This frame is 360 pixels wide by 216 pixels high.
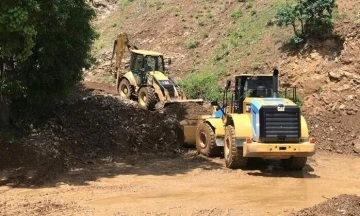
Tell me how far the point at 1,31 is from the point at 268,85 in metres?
7.35

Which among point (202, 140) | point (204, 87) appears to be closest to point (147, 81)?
point (204, 87)

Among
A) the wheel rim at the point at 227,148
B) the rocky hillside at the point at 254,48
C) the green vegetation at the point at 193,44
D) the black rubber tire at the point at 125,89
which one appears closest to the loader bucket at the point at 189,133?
the wheel rim at the point at 227,148

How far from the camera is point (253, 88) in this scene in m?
14.4

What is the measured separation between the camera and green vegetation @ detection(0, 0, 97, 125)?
43.8 ft

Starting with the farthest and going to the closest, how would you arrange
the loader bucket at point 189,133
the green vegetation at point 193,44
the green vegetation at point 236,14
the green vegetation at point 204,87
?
1. the green vegetation at point 236,14
2. the green vegetation at point 193,44
3. the green vegetation at point 204,87
4. the loader bucket at point 189,133

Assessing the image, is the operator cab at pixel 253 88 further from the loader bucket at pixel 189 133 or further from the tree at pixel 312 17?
the tree at pixel 312 17

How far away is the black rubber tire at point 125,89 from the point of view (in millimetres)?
21720

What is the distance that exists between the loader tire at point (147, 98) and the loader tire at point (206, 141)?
4300 mm

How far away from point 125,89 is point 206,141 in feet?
25.7

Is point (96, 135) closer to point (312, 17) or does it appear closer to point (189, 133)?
point (189, 133)

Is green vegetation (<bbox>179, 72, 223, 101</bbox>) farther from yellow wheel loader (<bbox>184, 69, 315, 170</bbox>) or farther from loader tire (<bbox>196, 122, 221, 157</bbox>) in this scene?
yellow wheel loader (<bbox>184, 69, 315, 170</bbox>)

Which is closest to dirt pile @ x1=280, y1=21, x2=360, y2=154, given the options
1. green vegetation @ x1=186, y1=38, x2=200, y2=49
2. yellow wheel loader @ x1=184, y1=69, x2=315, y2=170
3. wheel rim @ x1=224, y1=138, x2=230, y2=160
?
yellow wheel loader @ x1=184, y1=69, x2=315, y2=170

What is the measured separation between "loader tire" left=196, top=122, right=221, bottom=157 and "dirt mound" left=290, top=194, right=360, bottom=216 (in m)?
6.14

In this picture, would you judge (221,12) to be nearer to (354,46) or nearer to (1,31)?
(354,46)
